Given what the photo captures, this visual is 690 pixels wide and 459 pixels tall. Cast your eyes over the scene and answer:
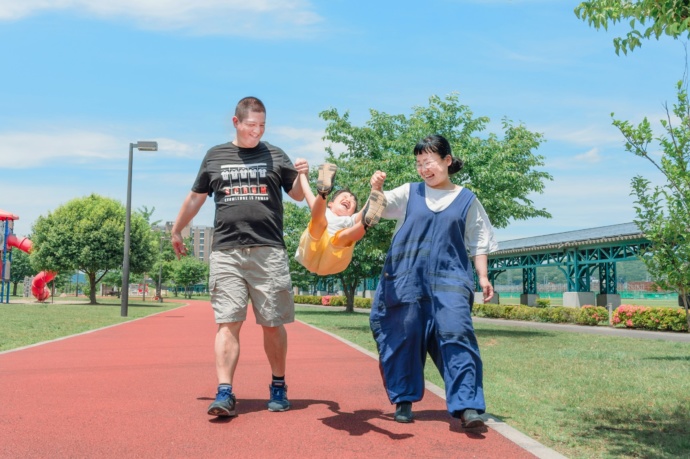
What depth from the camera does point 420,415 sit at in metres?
4.76

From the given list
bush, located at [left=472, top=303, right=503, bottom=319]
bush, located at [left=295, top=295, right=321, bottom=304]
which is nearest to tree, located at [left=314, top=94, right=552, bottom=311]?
bush, located at [left=472, top=303, right=503, bottom=319]

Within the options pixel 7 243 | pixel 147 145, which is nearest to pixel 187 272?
pixel 7 243

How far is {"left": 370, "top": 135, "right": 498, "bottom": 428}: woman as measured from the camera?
4207 millimetres

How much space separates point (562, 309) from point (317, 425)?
2414cm

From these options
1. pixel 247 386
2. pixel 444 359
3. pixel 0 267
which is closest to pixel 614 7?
pixel 444 359

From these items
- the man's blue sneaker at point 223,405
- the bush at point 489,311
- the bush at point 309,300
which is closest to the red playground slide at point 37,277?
the bush at point 309,300

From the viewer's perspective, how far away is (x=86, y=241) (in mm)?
40531

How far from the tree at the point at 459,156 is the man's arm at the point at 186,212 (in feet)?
31.6

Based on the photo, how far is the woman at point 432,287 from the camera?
4.21 m

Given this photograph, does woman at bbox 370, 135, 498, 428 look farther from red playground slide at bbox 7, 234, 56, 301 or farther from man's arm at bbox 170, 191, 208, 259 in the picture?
A: red playground slide at bbox 7, 234, 56, 301

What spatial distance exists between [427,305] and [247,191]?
1.52 m

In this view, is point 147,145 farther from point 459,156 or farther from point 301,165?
point 301,165

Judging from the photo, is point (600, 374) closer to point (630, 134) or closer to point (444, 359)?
point (630, 134)

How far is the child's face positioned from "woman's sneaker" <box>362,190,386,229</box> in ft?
2.12
